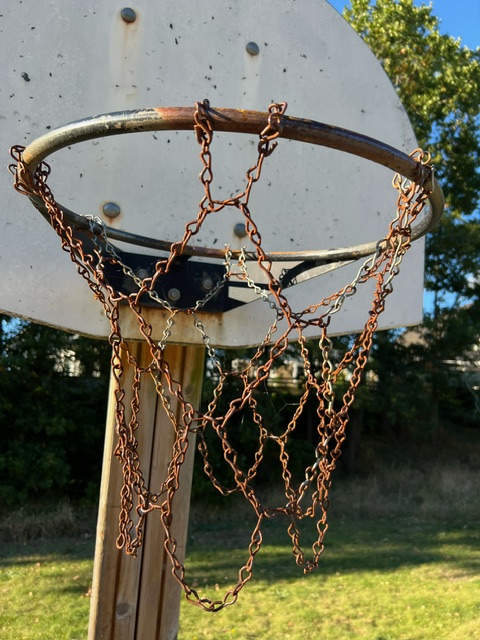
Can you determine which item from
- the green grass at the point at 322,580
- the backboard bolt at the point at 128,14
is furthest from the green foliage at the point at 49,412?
the backboard bolt at the point at 128,14

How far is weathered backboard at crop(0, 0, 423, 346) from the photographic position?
2271 mm

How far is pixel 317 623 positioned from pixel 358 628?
0.34 m

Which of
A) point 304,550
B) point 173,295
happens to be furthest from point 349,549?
point 173,295

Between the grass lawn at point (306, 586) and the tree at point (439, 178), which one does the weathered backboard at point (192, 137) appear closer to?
the grass lawn at point (306, 586)

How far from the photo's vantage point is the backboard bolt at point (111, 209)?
2340mm

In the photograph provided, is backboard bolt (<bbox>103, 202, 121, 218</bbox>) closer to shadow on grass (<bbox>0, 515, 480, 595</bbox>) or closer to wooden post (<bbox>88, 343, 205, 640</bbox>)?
wooden post (<bbox>88, 343, 205, 640</bbox>)

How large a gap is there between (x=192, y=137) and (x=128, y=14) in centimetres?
46

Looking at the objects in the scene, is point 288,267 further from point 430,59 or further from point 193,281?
point 430,59

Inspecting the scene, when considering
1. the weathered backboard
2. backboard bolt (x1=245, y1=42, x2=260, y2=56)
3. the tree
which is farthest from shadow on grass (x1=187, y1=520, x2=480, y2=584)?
backboard bolt (x1=245, y1=42, x2=260, y2=56)

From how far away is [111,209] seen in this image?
2346mm

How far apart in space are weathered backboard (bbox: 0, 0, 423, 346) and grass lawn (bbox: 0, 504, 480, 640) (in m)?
3.79

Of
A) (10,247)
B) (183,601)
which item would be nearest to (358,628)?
(183,601)

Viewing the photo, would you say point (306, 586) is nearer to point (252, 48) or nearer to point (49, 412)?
point (49, 412)

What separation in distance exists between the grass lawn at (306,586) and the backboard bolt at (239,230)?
13.0 feet
